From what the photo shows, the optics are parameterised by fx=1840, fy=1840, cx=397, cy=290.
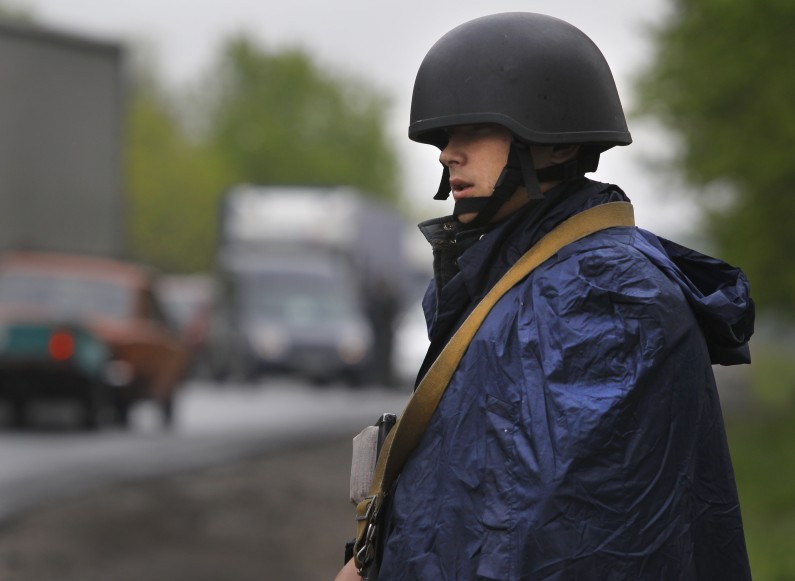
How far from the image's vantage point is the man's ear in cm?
315

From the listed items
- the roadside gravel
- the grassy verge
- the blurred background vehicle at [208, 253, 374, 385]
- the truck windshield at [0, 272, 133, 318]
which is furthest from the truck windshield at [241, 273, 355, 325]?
the roadside gravel

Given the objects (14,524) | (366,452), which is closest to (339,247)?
(14,524)

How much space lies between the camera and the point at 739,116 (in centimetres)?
1828

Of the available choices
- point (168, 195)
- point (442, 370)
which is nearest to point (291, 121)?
point (168, 195)

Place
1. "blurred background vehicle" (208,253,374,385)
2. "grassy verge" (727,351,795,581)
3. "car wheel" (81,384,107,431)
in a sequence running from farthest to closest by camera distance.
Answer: "blurred background vehicle" (208,253,374,385) → "car wheel" (81,384,107,431) → "grassy verge" (727,351,795,581)

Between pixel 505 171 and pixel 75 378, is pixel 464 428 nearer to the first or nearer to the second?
pixel 505 171

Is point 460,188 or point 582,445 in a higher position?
point 460,188

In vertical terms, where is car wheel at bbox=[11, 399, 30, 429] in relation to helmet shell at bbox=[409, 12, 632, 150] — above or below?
below

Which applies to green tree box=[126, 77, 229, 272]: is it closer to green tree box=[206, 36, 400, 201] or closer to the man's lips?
green tree box=[206, 36, 400, 201]

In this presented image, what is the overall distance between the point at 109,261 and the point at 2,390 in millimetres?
1717

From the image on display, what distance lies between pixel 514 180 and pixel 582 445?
56 cm

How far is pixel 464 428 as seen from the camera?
2.84 m

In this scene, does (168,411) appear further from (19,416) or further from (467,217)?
(467,217)

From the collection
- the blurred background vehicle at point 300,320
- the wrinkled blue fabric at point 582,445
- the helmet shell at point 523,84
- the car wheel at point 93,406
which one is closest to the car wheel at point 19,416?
the car wheel at point 93,406
